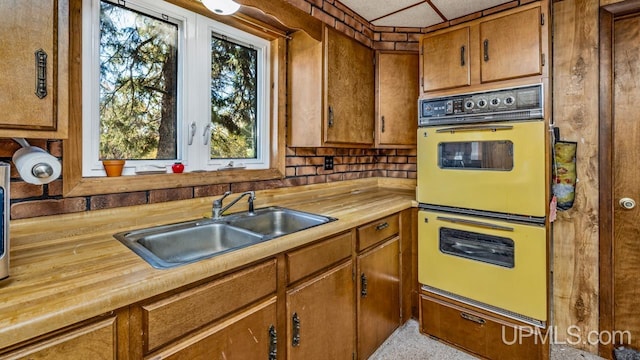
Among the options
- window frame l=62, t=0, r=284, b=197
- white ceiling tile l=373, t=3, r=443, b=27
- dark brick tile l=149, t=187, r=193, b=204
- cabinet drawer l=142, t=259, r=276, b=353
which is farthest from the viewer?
white ceiling tile l=373, t=3, r=443, b=27

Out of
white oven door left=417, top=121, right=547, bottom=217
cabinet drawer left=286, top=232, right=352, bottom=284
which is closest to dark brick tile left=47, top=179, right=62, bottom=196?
cabinet drawer left=286, top=232, right=352, bottom=284

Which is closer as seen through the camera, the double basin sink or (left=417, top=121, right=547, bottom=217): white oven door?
the double basin sink

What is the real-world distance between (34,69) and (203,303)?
86 centimetres

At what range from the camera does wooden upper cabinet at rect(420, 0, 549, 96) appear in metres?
1.69

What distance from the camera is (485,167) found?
1.84 meters

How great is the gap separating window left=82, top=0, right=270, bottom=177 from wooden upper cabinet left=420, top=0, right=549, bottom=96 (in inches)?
44.8

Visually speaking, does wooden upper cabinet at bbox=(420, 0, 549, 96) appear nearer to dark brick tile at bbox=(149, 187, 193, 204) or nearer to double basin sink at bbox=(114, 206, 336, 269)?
double basin sink at bbox=(114, 206, 336, 269)

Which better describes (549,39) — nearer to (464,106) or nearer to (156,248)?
(464,106)

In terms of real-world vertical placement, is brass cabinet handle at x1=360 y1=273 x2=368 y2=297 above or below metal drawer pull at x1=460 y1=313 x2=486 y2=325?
above

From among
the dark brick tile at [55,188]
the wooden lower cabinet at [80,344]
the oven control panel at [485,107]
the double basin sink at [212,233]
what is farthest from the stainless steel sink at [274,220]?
the oven control panel at [485,107]

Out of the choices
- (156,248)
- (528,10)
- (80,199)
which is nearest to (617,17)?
(528,10)

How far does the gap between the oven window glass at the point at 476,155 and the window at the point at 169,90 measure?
1.20 meters

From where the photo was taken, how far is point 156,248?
1336 mm

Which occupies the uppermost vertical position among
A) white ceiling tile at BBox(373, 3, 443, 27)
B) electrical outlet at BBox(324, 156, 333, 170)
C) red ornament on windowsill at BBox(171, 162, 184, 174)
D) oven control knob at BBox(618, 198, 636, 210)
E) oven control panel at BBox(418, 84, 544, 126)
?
white ceiling tile at BBox(373, 3, 443, 27)
